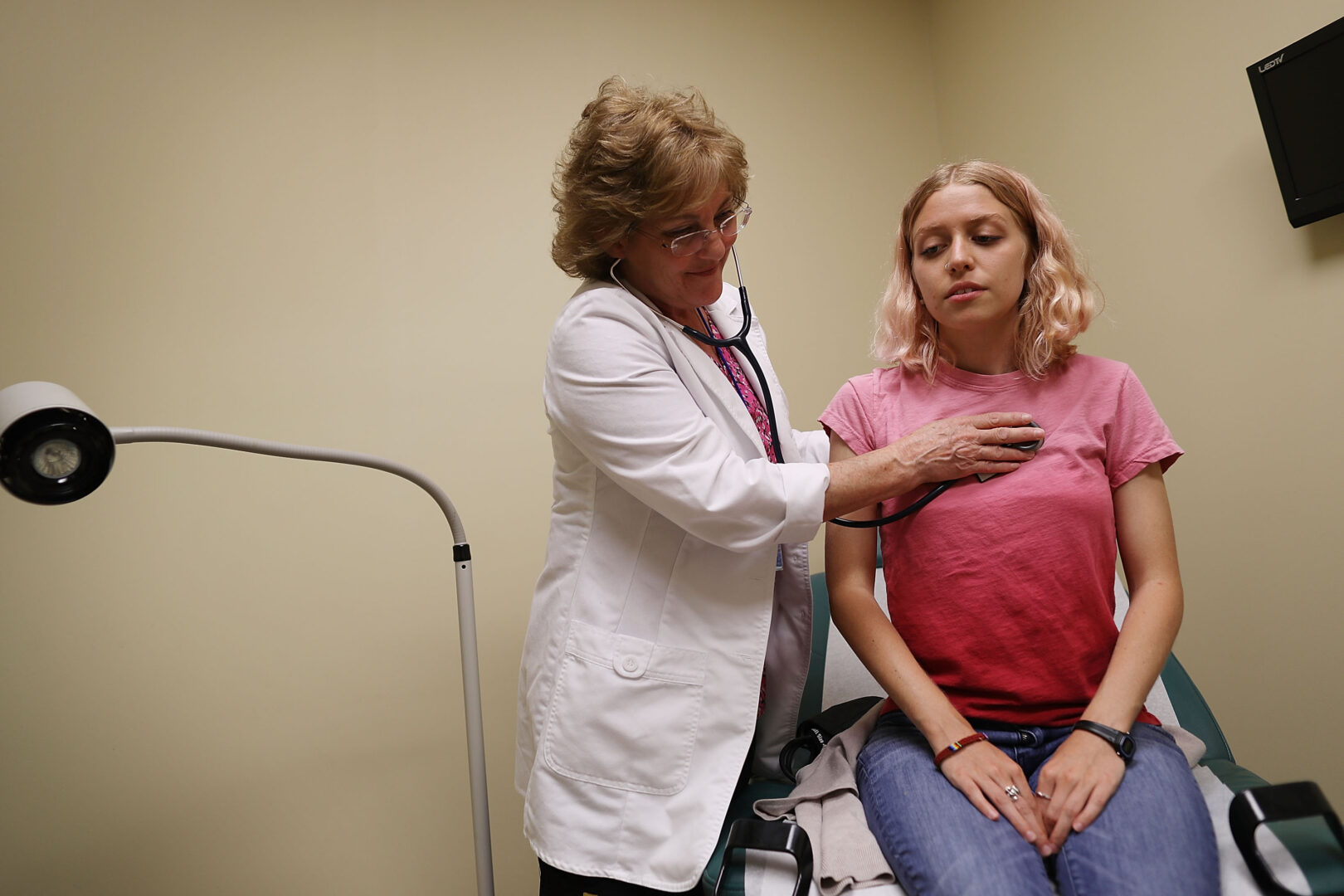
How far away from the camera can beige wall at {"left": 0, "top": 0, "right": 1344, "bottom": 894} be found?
1688 mm

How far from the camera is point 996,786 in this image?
1015 millimetres

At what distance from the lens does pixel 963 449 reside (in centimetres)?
115

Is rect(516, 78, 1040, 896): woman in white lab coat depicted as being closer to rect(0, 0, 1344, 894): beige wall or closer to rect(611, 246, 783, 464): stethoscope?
rect(611, 246, 783, 464): stethoscope

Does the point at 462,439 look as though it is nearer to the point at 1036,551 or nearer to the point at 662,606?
the point at 662,606

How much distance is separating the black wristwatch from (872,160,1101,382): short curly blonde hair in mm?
493

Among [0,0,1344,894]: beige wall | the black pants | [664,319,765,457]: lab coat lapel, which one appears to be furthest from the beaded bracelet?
[0,0,1344,894]: beige wall

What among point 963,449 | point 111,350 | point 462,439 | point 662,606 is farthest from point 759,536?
point 111,350

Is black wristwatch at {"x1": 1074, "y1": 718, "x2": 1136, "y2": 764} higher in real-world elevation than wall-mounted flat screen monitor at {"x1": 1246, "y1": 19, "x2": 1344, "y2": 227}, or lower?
lower

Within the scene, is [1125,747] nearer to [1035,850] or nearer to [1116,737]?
[1116,737]

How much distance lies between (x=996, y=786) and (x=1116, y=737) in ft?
0.53

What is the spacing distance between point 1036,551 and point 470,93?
1642 millimetres

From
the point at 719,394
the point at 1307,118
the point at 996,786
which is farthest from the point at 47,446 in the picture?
the point at 1307,118

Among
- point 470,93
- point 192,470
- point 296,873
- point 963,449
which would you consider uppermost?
point 470,93

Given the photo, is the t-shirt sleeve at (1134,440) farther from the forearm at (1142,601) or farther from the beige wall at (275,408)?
the beige wall at (275,408)
